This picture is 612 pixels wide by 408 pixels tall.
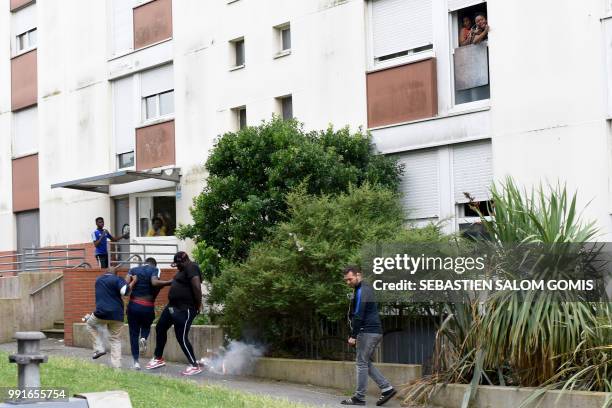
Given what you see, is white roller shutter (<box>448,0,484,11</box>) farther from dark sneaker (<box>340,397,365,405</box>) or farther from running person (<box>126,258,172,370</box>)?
dark sneaker (<box>340,397,365,405</box>)

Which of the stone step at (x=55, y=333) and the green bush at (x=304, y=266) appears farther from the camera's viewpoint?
the stone step at (x=55, y=333)

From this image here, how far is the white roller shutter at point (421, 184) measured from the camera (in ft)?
60.8

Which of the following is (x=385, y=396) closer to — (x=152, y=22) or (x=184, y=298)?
(x=184, y=298)

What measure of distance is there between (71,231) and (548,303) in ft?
56.9

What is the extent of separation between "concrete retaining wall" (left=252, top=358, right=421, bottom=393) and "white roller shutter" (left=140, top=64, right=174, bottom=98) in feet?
33.9

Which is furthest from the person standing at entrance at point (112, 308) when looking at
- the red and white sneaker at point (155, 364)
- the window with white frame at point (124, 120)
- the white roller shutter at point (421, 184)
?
the window with white frame at point (124, 120)

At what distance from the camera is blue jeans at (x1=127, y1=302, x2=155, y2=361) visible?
1639 centimetres

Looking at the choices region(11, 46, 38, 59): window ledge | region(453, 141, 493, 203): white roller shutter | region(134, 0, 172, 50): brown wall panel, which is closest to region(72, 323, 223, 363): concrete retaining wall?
region(453, 141, 493, 203): white roller shutter

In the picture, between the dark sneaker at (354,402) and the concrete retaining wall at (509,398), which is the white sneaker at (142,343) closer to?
the dark sneaker at (354,402)

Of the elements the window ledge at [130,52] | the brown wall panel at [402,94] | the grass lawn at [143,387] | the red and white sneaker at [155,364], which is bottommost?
the red and white sneaker at [155,364]

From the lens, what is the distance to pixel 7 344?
2198 centimetres

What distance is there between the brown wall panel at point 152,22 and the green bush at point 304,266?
9.76 metres

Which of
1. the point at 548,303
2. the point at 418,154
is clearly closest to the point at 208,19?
the point at 418,154

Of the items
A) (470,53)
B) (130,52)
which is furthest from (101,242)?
(470,53)
